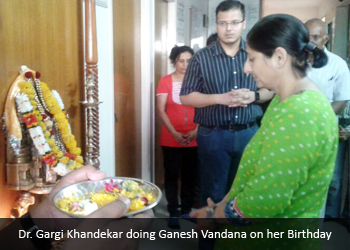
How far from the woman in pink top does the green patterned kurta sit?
995 mm

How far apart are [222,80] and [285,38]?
63 centimetres

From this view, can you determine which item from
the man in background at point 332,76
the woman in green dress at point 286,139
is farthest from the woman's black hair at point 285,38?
the man in background at point 332,76

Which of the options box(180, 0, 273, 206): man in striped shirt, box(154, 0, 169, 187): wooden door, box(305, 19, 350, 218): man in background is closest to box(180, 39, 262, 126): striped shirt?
box(180, 0, 273, 206): man in striped shirt

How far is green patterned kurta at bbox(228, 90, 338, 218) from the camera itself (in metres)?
0.48

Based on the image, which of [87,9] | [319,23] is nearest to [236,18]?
[319,23]

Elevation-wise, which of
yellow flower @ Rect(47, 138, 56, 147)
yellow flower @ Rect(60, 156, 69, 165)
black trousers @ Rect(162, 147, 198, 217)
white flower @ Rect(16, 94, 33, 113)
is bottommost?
black trousers @ Rect(162, 147, 198, 217)

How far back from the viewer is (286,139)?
482 mm

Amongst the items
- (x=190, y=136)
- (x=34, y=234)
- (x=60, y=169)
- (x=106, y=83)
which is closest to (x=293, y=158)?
(x=34, y=234)

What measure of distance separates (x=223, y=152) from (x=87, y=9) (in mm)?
582

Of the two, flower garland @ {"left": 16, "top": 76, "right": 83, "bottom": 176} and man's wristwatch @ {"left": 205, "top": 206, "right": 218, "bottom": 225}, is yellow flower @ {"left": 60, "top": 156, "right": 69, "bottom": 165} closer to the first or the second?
flower garland @ {"left": 16, "top": 76, "right": 83, "bottom": 176}

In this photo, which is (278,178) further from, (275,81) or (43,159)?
(43,159)

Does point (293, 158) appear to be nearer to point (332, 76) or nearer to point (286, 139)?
point (286, 139)

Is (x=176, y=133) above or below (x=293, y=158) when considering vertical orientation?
below

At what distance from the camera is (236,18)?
112 centimetres
